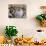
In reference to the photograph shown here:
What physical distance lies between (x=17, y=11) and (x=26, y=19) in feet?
0.65

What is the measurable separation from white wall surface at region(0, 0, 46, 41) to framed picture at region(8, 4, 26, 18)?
0.05 meters

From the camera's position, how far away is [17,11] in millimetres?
2852

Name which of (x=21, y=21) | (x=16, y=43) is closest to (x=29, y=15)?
(x=21, y=21)

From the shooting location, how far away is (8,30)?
2.68 m

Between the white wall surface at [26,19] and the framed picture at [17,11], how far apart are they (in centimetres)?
5

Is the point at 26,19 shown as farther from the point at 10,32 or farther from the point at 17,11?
the point at 10,32

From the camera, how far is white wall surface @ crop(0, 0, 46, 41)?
9.32ft

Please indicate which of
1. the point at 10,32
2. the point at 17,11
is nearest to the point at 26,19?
the point at 17,11

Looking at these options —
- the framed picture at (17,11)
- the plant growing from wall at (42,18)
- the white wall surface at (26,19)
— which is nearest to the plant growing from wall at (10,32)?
the white wall surface at (26,19)

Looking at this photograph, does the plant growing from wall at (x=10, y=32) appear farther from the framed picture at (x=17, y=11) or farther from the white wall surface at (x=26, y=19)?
the framed picture at (x=17, y=11)

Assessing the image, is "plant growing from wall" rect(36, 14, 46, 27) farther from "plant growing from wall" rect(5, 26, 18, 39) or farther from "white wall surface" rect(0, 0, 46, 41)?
"plant growing from wall" rect(5, 26, 18, 39)

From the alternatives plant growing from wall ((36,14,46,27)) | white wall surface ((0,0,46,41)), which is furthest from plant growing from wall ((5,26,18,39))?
plant growing from wall ((36,14,46,27))

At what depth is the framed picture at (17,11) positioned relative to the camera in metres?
2.84

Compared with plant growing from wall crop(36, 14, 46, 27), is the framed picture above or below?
above
